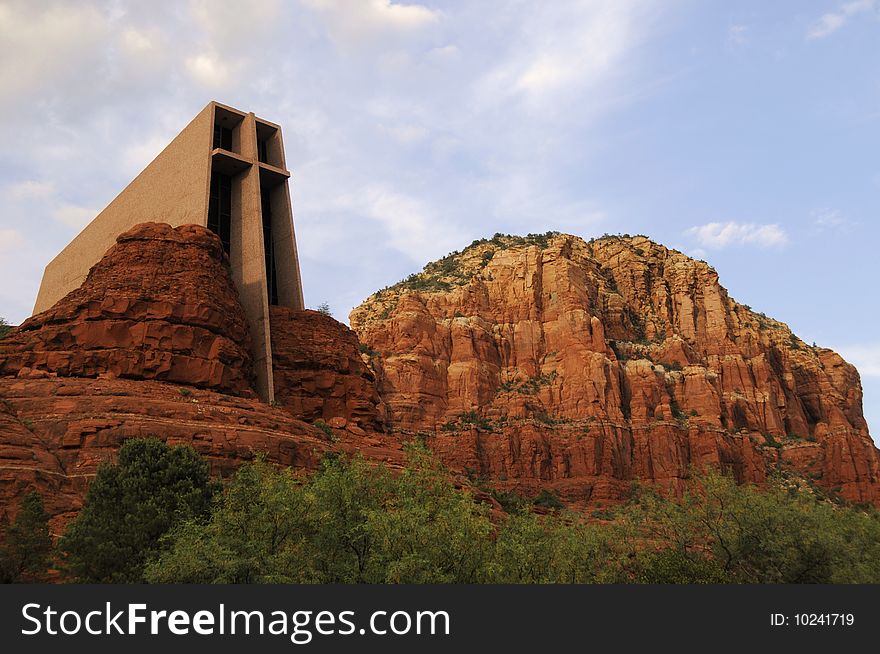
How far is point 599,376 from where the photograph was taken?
105 meters

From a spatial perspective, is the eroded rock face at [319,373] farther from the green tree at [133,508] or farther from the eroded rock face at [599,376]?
the eroded rock face at [599,376]

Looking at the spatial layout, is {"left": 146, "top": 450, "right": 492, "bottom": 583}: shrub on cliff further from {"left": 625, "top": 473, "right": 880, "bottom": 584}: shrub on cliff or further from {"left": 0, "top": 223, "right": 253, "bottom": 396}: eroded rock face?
{"left": 0, "top": 223, "right": 253, "bottom": 396}: eroded rock face

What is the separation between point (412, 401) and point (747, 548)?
71439mm

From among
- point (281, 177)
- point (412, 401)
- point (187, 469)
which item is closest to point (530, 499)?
point (412, 401)

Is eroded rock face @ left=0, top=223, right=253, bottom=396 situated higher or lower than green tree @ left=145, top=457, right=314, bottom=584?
higher

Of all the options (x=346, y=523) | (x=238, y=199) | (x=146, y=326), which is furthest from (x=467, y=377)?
(x=346, y=523)

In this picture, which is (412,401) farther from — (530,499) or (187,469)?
(187,469)

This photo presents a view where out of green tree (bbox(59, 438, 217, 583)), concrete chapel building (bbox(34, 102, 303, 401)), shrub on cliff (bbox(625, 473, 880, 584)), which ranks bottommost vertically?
shrub on cliff (bbox(625, 473, 880, 584))

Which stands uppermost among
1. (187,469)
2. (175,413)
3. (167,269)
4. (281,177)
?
(281,177)

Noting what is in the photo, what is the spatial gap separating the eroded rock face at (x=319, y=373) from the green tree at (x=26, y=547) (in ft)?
72.8

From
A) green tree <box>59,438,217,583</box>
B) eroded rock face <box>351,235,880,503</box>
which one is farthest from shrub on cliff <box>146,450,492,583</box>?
eroded rock face <box>351,235,880,503</box>

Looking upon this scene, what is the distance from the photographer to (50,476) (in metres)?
31.1

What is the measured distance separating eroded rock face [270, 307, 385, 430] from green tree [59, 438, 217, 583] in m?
18.4

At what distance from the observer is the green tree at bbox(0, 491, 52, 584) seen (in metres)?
26.2
